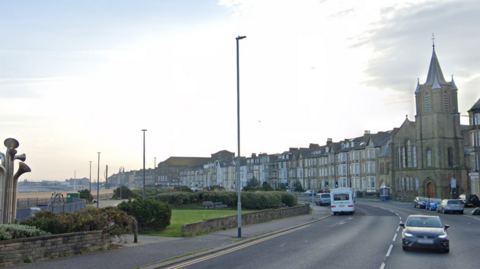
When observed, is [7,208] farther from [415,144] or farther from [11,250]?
[415,144]

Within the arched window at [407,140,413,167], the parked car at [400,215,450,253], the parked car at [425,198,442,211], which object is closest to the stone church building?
the arched window at [407,140,413,167]

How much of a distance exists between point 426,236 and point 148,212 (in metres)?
13.1

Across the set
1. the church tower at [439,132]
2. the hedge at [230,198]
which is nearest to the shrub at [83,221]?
the hedge at [230,198]

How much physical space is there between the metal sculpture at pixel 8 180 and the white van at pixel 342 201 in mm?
28873

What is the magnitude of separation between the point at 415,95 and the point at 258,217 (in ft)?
182

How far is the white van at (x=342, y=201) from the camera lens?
1602 inches

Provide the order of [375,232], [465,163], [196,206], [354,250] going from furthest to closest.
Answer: [465,163]
[196,206]
[375,232]
[354,250]

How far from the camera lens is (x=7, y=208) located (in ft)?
58.3

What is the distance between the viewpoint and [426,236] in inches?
644

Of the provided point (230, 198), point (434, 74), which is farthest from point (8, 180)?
point (434, 74)

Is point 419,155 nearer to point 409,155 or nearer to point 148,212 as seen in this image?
point 409,155

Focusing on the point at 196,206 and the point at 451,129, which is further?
the point at 451,129

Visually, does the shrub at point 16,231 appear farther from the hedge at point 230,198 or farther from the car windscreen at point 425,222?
the hedge at point 230,198

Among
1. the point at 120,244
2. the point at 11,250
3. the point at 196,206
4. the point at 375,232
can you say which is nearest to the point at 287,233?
the point at 375,232
